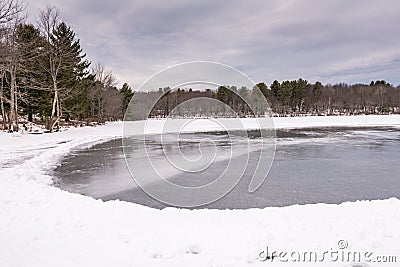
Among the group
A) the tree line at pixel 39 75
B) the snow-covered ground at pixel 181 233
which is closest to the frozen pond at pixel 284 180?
the snow-covered ground at pixel 181 233

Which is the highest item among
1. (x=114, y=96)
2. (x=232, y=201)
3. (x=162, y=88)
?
(x=114, y=96)

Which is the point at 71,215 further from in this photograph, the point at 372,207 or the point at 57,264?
the point at 372,207

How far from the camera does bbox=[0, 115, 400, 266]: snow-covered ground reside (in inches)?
143

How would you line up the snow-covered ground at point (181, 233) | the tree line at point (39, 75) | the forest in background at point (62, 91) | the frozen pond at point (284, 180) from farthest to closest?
the tree line at point (39, 75) → the forest in background at point (62, 91) → the frozen pond at point (284, 180) → the snow-covered ground at point (181, 233)

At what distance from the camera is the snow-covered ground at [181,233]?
11.9 feet

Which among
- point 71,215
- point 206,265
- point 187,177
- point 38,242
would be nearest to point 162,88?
point 187,177

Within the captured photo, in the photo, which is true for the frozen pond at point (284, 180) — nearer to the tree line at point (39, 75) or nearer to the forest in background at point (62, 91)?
the forest in background at point (62, 91)

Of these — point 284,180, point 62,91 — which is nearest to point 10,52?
point 62,91

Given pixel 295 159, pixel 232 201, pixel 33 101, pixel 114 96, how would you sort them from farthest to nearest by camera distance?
pixel 114 96
pixel 33 101
pixel 295 159
pixel 232 201

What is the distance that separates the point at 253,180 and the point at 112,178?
3.96m

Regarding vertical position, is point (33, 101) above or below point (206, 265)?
above

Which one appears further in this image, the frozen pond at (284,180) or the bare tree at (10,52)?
the bare tree at (10,52)

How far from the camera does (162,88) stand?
318 inches

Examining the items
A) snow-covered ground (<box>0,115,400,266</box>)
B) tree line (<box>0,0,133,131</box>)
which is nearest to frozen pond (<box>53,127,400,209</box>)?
snow-covered ground (<box>0,115,400,266</box>)
